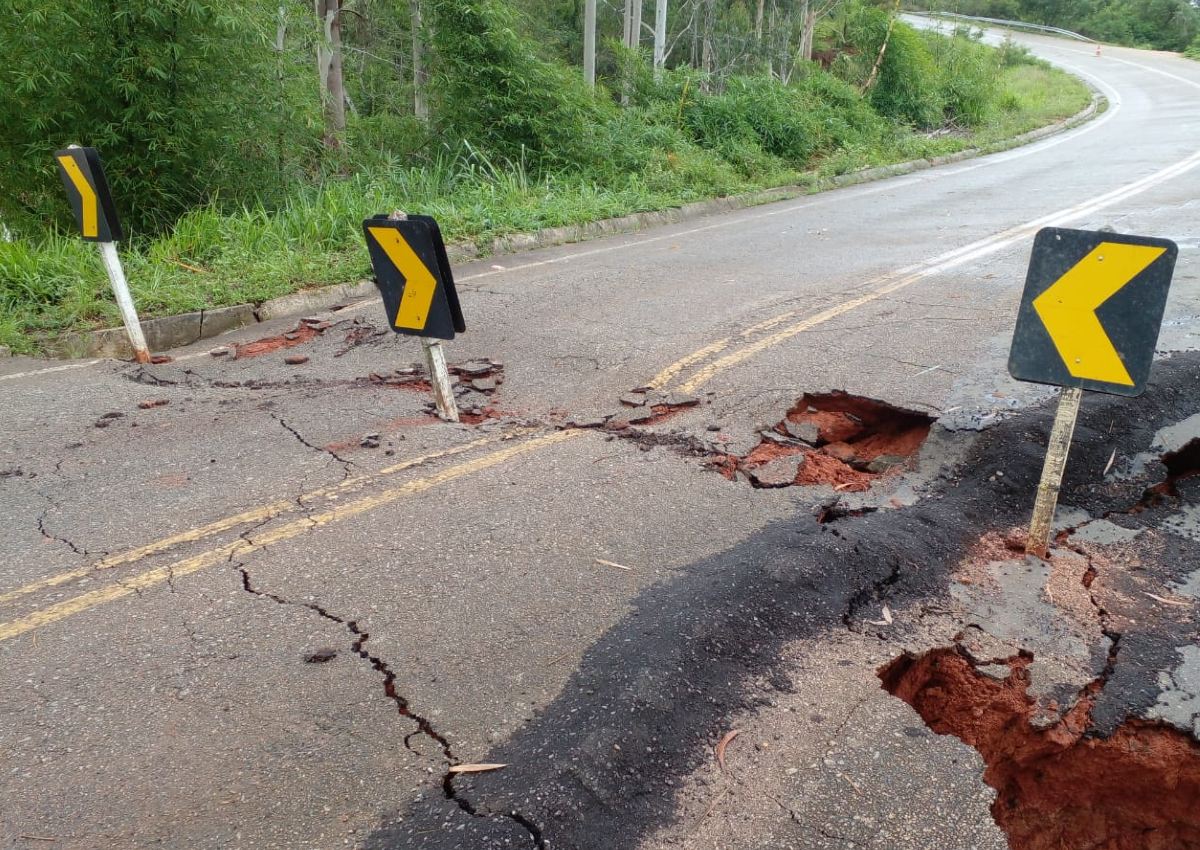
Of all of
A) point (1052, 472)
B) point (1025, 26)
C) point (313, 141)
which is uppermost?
point (1025, 26)

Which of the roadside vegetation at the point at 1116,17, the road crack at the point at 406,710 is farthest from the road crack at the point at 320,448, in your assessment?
the roadside vegetation at the point at 1116,17

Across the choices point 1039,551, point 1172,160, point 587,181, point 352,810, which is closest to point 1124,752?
point 1039,551

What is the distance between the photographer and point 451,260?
31.2 ft

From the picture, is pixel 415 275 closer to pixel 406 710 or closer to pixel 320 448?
pixel 320 448

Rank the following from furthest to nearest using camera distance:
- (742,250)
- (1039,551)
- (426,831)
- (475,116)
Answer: (475,116)
(742,250)
(1039,551)
(426,831)

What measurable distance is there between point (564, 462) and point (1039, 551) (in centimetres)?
225

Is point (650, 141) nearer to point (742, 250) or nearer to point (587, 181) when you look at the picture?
→ point (587, 181)

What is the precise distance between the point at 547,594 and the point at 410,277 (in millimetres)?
2062

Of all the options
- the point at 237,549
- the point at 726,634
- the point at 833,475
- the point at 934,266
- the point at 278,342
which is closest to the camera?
the point at 726,634

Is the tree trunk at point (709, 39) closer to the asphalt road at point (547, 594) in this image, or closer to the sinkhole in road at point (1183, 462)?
the asphalt road at point (547, 594)

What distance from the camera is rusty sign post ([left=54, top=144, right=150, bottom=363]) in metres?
6.09

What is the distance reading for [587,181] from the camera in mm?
12820

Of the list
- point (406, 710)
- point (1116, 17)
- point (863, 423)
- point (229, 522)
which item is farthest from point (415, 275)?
point (1116, 17)

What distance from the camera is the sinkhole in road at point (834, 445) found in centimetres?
451
